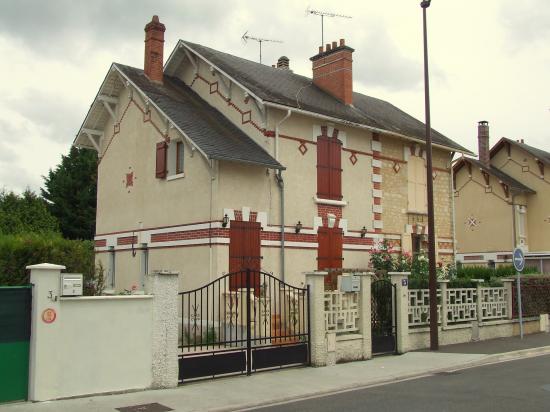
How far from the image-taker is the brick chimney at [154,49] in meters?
20.0

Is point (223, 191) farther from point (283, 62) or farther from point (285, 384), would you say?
point (283, 62)

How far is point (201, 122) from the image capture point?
1806cm

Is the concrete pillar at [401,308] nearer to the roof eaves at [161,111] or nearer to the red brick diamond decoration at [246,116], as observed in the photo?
the roof eaves at [161,111]

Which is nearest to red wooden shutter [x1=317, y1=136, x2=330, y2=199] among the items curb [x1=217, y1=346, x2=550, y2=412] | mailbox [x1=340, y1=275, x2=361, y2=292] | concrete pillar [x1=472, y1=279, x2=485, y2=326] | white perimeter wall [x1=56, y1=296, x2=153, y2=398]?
concrete pillar [x1=472, y1=279, x2=485, y2=326]

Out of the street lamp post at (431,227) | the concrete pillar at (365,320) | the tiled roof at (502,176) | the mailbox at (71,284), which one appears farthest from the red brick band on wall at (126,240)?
the tiled roof at (502,176)

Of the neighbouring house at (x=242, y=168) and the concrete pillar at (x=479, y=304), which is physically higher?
the neighbouring house at (x=242, y=168)

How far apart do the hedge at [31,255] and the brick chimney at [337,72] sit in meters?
12.2

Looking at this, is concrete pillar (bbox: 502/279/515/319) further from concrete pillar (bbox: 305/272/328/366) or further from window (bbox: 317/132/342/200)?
concrete pillar (bbox: 305/272/328/366)

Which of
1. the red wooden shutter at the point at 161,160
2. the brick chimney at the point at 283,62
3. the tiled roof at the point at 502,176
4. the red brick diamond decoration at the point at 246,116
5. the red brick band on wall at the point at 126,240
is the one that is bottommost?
the red brick band on wall at the point at 126,240

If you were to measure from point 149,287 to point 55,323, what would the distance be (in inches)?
65.9

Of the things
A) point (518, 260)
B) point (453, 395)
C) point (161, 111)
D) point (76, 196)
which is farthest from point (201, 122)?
point (76, 196)

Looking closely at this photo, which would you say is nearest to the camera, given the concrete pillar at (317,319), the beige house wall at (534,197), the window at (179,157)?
the concrete pillar at (317,319)

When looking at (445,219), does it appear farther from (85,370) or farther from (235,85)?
(85,370)

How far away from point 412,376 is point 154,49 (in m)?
13.4
